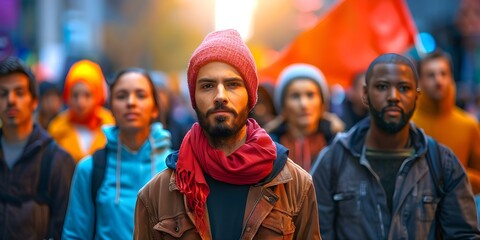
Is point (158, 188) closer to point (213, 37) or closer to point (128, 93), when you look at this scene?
point (213, 37)

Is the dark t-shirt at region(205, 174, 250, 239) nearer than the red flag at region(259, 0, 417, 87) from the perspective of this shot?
Yes

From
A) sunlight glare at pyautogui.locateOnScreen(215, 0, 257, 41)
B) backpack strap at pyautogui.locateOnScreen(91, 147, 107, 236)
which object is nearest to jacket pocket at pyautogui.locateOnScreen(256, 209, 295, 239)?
backpack strap at pyautogui.locateOnScreen(91, 147, 107, 236)

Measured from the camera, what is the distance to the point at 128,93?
6.66 meters

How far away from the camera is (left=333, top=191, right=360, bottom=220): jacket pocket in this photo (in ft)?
18.8

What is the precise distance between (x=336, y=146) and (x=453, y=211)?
95cm

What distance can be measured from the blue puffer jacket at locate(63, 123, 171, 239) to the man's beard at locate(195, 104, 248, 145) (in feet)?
5.69

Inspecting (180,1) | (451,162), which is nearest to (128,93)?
→ (451,162)

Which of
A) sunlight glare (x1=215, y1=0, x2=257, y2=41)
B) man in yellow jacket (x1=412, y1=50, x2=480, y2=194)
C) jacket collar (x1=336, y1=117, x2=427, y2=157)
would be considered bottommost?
jacket collar (x1=336, y1=117, x2=427, y2=157)

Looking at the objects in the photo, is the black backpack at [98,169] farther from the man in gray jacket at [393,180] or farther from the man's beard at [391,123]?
the man's beard at [391,123]

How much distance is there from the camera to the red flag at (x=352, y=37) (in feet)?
34.8

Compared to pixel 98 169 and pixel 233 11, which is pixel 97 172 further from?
pixel 233 11

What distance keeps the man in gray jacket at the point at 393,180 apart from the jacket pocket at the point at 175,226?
4.81 ft

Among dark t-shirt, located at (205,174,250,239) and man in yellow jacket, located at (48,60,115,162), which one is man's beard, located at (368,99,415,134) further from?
man in yellow jacket, located at (48,60,115,162)

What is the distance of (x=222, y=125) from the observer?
14.9ft
